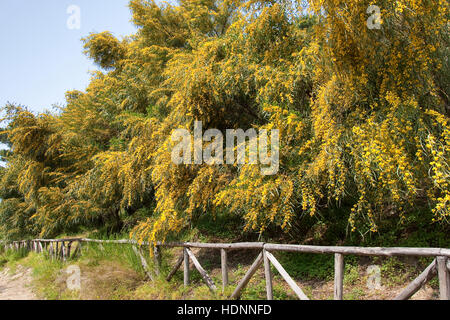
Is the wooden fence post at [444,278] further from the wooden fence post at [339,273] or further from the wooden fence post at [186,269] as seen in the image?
the wooden fence post at [186,269]

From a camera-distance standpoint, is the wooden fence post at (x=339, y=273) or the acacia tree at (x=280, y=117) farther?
the acacia tree at (x=280, y=117)

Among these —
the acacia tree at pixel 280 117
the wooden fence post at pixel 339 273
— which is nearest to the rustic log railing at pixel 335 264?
the wooden fence post at pixel 339 273

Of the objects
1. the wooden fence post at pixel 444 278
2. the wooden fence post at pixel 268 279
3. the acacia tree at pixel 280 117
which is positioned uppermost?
the acacia tree at pixel 280 117

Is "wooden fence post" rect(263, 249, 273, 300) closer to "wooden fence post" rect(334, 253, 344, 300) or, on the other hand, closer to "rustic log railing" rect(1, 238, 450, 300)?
"rustic log railing" rect(1, 238, 450, 300)

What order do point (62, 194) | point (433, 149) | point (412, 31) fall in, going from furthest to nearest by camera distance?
1. point (62, 194)
2. point (412, 31)
3. point (433, 149)

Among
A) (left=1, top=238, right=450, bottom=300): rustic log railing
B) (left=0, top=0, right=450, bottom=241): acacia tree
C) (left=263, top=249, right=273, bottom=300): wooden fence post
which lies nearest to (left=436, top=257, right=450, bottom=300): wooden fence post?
(left=1, top=238, right=450, bottom=300): rustic log railing

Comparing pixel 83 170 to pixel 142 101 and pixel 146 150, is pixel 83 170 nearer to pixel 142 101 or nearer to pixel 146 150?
pixel 142 101

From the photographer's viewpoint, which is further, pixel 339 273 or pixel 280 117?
pixel 280 117

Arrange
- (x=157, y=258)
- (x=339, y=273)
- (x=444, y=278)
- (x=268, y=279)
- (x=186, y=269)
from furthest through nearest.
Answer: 1. (x=157, y=258)
2. (x=186, y=269)
3. (x=268, y=279)
4. (x=339, y=273)
5. (x=444, y=278)

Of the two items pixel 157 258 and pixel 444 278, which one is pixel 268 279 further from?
pixel 157 258

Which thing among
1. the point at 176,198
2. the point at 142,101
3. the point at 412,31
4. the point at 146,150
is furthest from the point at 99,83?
the point at 412,31

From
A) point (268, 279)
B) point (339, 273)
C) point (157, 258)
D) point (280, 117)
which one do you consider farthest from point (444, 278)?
point (157, 258)
